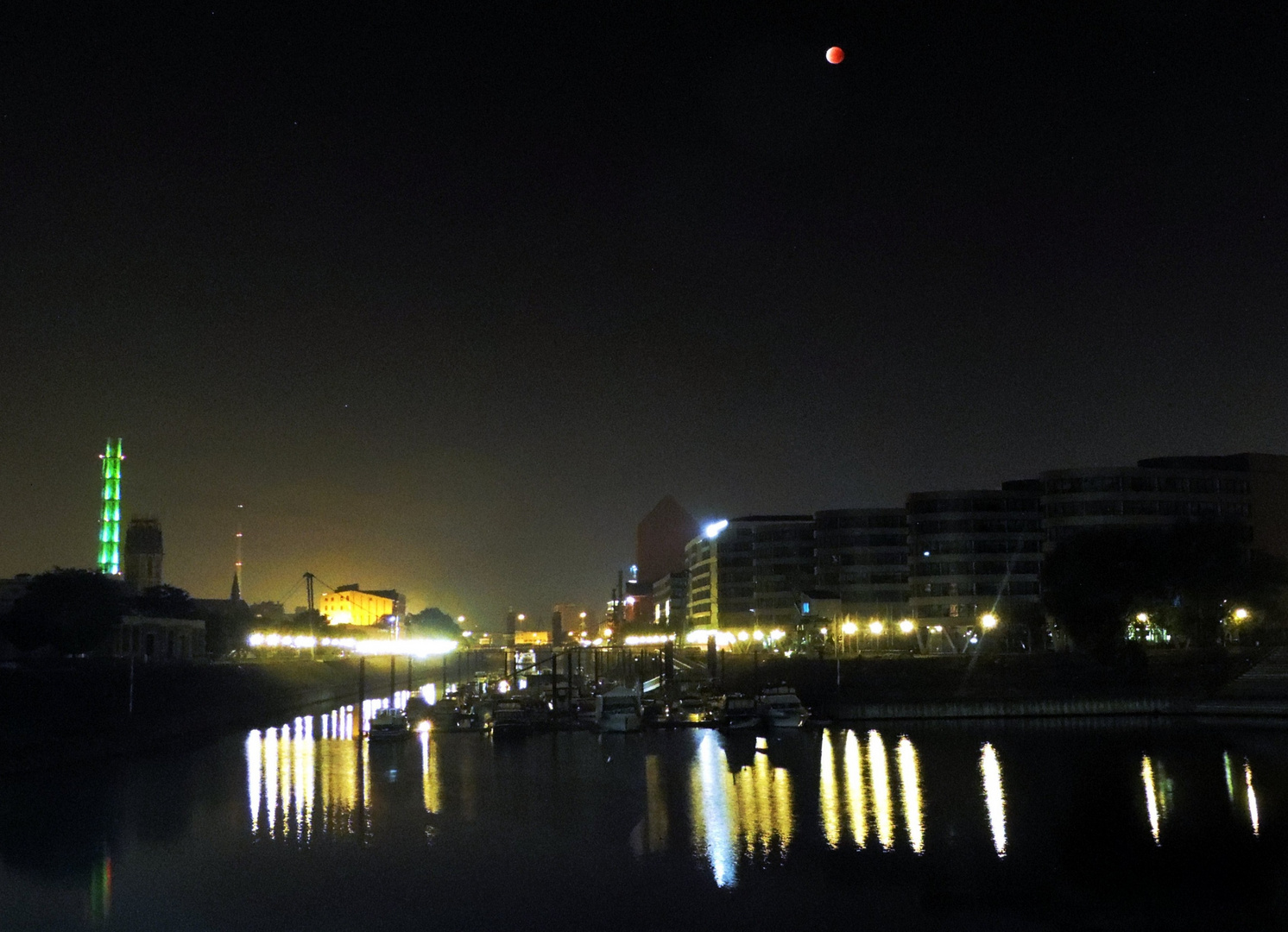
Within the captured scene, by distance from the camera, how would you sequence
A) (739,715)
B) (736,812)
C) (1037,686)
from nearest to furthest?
1. (736,812)
2. (739,715)
3. (1037,686)

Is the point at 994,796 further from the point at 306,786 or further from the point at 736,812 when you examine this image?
the point at 306,786

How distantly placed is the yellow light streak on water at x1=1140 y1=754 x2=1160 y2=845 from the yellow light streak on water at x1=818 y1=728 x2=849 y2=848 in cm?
1080

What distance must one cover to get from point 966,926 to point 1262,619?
275ft

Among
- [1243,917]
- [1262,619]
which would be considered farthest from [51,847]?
[1262,619]

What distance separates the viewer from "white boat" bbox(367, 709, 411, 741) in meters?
79.9

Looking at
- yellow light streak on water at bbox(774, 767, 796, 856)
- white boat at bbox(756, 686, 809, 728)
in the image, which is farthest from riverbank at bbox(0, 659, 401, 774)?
white boat at bbox(756, 686, 809, 728)

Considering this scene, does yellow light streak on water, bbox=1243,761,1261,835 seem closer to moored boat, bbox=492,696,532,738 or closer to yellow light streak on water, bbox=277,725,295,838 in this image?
yellow light streak on water, bbox=277,725,295,838

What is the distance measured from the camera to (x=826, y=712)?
86938mm

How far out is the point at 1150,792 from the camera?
165 feet

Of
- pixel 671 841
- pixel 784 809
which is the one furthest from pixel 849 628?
pixel 671 841

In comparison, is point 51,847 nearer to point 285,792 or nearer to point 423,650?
point 285,792

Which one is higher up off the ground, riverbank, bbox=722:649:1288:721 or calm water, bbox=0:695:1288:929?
riverbank, bbox=722:649:1288:721

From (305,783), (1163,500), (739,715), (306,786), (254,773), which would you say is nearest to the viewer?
(306,786)

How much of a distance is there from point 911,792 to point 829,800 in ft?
13.1
